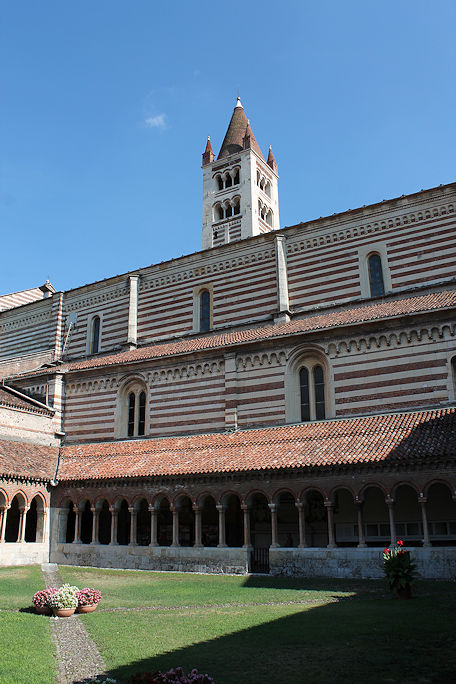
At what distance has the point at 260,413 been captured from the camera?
2486cm

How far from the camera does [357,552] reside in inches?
733

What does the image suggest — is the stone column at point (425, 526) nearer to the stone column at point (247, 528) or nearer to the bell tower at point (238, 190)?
the stone column at point (247, 528)

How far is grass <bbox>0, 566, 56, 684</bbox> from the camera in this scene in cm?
789

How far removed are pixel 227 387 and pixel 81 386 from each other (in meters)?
8.68

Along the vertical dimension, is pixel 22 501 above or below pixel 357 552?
above

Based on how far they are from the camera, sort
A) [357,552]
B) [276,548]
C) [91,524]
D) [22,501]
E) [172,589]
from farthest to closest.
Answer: [91,524] < [22,501] < [276,548] < [357,552] < [172,589]

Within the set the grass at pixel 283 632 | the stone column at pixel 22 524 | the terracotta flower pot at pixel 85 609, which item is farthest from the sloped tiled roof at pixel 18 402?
the terracotta flower pot at pixel 85 609

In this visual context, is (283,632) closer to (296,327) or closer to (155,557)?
(155,557)

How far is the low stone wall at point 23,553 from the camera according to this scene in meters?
23.4

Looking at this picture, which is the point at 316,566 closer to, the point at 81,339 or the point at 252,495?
the point at 252,495

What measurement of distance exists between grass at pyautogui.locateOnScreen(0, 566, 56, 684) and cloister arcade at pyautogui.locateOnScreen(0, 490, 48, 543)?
7.47 m

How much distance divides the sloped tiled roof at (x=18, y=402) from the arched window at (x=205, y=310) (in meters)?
9.20

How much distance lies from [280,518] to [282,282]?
467 inches

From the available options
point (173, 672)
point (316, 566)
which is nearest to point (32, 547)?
point (316, 566)
